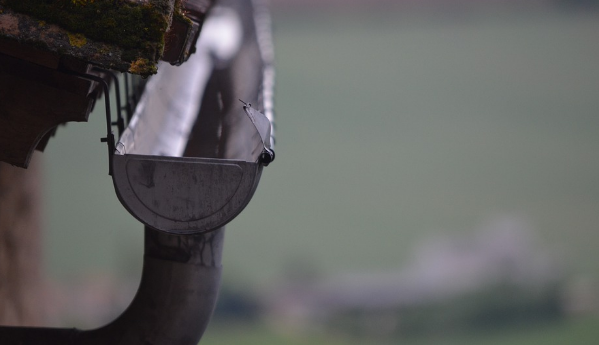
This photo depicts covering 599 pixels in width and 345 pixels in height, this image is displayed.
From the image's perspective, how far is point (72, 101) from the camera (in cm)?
268

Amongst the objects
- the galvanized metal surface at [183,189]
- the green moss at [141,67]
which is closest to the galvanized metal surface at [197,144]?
the galvanized metal surface at [183,189]

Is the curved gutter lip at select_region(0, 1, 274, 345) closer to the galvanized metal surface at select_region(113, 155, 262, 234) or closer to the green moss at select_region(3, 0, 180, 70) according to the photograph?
the galvanized metal surface at select_region(113, 155, 262, 234)

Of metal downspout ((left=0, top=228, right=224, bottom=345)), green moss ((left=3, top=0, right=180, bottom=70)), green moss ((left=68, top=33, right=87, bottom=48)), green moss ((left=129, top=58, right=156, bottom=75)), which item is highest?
green moss ((left=3, top=0, right=180, bottom=70))

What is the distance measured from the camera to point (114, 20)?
7.82ft

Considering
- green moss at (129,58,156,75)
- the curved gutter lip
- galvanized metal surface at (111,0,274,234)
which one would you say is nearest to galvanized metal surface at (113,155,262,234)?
galvanized metal surface at (111,0,274,234)

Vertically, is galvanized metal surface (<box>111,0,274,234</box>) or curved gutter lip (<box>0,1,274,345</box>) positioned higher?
galvanized metal surface (<box>111,0,274,234</box>)

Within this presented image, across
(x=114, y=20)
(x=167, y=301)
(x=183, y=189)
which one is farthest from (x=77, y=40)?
(x=167, y=301)

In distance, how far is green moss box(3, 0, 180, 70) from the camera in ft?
7.66

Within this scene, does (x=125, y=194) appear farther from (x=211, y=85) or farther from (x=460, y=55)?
→ (x=460, y=55)

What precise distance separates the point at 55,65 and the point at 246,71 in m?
2.57

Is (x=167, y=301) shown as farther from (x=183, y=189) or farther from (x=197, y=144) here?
(x=197, y=144)

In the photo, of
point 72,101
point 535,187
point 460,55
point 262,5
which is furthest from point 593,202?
point 72,101

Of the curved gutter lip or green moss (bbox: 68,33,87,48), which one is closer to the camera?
green moss (bbox: 68,33,87,48)

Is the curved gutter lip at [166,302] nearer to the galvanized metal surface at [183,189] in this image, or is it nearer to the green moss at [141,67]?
the galvanized metal surface at [183,189]
